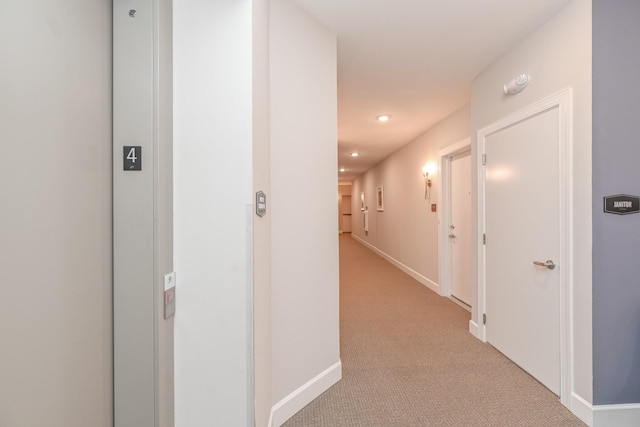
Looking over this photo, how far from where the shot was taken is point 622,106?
5.61ft

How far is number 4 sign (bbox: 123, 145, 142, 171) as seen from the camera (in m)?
1.14

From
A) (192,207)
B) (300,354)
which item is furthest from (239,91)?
(300,354)

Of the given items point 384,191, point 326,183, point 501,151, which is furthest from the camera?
point 384,191

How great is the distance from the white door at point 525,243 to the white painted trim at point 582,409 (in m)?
0.15

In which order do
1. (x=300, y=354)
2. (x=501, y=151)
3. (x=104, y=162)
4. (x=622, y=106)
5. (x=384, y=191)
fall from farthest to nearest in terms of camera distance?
(x=384, y=191), (x=501, y=151), (x=300, y=354), (x=622, y=106), (x=104, y=162)

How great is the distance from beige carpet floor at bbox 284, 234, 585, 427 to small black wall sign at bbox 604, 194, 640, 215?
1301 mm

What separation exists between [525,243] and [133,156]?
2.62 meters

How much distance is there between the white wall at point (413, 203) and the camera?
4387 millimetres

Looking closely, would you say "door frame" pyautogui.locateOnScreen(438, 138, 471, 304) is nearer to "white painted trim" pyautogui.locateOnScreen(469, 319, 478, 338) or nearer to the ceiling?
the ceiling

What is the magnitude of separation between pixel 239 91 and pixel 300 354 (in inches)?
63.0

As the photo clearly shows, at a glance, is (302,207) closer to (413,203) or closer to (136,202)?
(136,202)

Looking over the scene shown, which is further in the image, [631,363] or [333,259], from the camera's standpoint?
[333,259]

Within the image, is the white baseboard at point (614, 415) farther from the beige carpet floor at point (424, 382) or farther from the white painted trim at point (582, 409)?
the beige carpet floor at point (424, 382)

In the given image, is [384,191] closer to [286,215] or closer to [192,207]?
[286,215]
